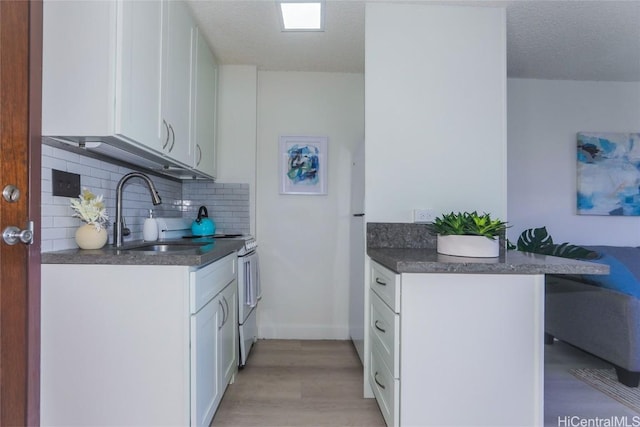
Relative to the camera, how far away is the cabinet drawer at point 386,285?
139 centimetres

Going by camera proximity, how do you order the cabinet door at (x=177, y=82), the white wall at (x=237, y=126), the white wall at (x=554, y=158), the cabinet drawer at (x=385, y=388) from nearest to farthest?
the cabinet drawer at (x=385, y=388)
the cabinet door at (x=177, y=82)
the white wall at (x=237, y=126)
the white wall at (x=554, y=158)

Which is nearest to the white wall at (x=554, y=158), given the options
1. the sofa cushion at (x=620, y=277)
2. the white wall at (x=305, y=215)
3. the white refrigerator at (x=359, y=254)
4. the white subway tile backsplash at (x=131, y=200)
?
the sofa cushion at (x=620, y=277)

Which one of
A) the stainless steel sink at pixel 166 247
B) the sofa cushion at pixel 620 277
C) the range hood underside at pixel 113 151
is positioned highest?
the range hood underside at pixel 113 151

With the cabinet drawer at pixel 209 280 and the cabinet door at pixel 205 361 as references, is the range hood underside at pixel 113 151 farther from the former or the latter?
the cabinet door at pixel 205 361

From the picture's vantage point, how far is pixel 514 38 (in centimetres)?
234

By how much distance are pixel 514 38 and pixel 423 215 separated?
A: 5.05ft

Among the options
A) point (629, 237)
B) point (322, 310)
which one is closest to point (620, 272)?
point (629, 237)

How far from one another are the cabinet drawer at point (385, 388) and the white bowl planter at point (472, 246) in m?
0.65

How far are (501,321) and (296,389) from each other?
1335mm

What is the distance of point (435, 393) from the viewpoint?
135 cm

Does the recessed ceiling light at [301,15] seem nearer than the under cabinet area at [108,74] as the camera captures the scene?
No

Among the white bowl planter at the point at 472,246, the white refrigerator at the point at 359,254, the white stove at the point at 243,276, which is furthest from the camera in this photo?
the white stove at the point at 243,276

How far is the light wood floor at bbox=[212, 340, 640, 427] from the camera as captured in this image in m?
1.78

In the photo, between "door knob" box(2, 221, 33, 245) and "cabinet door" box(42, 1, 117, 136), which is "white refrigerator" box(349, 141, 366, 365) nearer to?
"cabinet door" box(42, 1, 117, 136)
